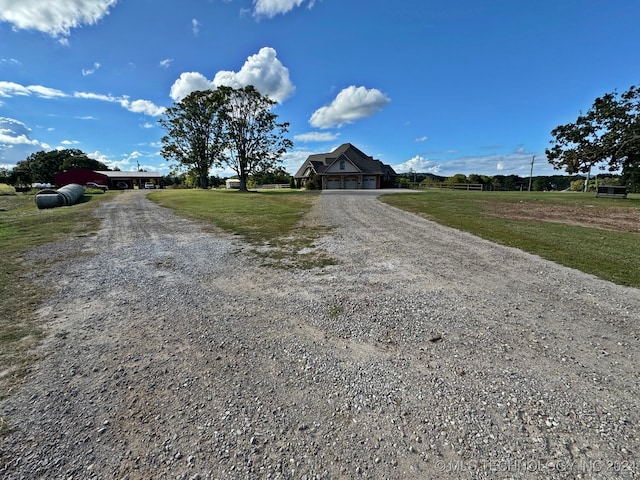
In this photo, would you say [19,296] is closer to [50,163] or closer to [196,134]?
[196,134]

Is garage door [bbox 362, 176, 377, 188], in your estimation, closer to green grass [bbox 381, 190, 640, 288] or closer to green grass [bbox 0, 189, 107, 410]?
green grass [bbox 381, 190, 640, 288]

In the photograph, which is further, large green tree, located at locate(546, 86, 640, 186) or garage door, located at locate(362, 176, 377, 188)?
garage door, located at locate(362, 176, 377, 188)

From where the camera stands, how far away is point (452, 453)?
192 cm

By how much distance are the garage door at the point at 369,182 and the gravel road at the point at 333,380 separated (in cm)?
3842

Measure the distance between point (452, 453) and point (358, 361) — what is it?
44.0 inches

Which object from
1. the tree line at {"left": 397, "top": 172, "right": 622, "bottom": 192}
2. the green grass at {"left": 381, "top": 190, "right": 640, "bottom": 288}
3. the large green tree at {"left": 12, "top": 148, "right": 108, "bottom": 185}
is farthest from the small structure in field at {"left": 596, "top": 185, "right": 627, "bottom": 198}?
the large green tree at {"left": 12, "top": 148, "right": 108, "bottom": 185}

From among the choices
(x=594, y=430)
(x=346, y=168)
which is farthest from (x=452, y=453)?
(x=346, y=168)

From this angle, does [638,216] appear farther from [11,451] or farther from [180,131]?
[180,131]

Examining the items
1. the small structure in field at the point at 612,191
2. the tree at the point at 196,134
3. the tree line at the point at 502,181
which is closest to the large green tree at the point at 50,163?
the tree at the point at 196,134

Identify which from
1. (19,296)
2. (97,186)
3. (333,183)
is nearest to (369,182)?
(333,183)

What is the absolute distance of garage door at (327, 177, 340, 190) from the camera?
42.4m

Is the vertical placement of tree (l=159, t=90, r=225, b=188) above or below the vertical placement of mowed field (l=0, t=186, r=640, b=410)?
above

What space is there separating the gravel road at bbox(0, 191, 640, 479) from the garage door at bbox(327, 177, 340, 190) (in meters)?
38.2

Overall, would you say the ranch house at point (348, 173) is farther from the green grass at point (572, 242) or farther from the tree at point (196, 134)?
the green grass at point (572, 242)
